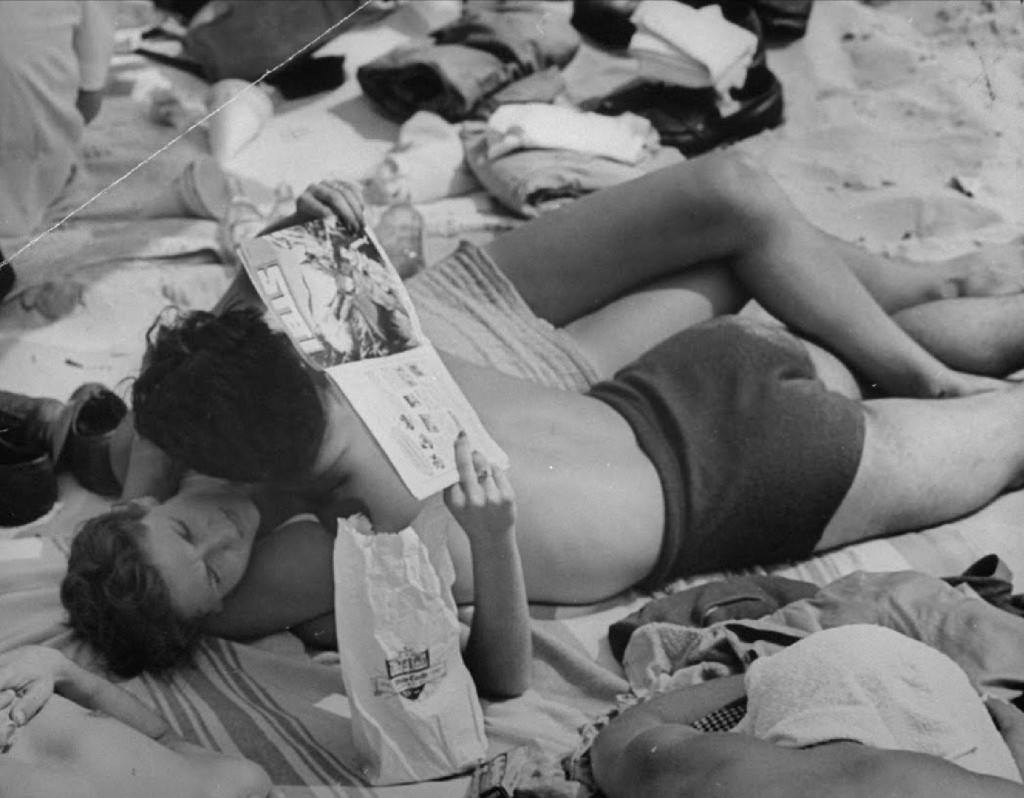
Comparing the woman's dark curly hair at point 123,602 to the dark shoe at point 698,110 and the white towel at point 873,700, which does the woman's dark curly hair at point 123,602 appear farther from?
the dark shoe at point 698,110

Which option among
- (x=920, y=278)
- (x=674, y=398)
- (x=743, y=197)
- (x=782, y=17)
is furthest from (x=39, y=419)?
(x=782, y=17)

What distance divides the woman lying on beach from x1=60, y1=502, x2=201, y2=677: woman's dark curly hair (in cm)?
7

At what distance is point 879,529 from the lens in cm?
142

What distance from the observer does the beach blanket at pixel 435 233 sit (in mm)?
1214

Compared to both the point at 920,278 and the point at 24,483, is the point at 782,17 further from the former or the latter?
the point at 24,483

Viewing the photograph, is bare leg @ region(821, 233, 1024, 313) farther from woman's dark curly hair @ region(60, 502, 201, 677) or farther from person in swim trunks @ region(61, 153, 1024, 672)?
woman's dark curly hair @ region(60, 502, 201, 677)

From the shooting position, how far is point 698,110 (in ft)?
6.73

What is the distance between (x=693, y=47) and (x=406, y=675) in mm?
1231

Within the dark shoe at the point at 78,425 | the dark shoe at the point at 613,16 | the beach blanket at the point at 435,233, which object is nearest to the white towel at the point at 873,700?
the beach blanket at the point at 435,233

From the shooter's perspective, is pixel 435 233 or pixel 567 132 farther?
pixel 567 132

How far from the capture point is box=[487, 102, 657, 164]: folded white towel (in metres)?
1.92

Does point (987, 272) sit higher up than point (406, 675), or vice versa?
point (406, 675)

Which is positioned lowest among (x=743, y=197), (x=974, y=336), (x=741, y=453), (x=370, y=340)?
(x=974, y=336)

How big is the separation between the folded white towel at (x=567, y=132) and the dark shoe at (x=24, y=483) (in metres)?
0.77
